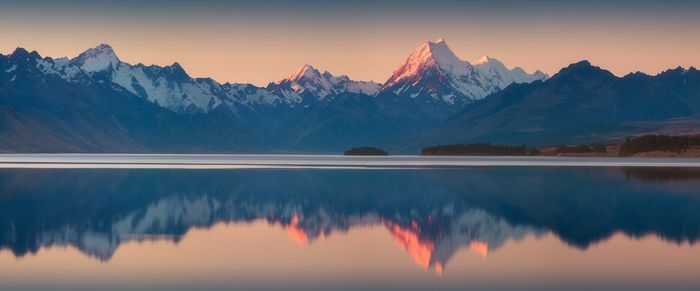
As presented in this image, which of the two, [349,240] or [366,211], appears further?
[366,211]

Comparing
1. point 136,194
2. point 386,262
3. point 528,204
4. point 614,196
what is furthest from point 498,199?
point 386,262

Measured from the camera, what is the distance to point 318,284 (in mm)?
33406

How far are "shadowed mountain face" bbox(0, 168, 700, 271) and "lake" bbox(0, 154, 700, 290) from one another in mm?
142

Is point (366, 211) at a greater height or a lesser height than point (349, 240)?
greater

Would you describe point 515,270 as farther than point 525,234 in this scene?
No

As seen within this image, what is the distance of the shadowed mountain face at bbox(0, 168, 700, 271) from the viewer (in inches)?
1876

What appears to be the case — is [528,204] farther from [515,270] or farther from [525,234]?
[515,270]

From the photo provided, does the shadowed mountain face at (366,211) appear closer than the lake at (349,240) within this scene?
No

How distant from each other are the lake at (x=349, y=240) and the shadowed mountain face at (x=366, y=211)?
0.14m

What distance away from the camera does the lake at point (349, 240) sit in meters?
A: 34.6

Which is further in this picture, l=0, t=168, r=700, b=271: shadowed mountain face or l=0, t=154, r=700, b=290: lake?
l=0, t=168, r=700, b=271: shadowed mountain face

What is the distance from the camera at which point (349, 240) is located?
155 ft

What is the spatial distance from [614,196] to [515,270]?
43.8m

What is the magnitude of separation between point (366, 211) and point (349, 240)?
57.1 ft
